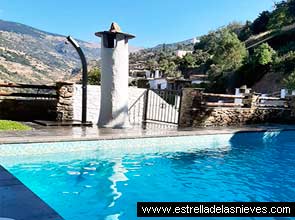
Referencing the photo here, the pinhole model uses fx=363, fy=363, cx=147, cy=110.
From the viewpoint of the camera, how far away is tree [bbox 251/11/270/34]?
5157 cm

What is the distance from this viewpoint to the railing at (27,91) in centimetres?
1023

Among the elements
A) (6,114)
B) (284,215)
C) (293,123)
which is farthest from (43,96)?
(293,123)

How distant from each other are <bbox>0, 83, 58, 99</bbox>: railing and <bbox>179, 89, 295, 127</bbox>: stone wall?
3990 mm

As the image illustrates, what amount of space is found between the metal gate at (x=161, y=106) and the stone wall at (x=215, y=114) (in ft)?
2.62

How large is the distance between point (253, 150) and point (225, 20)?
66.7 m

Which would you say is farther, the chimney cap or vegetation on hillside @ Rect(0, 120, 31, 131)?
the chimney cap

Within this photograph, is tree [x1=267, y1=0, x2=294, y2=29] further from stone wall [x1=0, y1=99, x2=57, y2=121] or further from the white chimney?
stone wall [x1=0, y1=99, x2=57, y2=121]

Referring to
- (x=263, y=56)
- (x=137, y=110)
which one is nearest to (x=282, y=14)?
(x=263, y=56)

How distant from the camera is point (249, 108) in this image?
42.8 feet

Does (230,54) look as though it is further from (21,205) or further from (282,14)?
(21,205)

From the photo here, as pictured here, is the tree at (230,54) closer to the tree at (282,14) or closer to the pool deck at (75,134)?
the tree at (282,14)

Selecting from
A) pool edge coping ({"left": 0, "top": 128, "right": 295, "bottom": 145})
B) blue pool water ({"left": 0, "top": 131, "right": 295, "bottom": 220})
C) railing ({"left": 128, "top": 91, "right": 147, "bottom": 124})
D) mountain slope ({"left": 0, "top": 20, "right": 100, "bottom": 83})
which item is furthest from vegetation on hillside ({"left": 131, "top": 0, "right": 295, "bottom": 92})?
blue pool water ({"left": 0, "top": 131, "right": 295, "bottom": 220})

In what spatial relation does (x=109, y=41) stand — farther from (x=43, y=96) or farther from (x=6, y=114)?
(x=6, y=114)

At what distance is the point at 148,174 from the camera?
21.0 feet
